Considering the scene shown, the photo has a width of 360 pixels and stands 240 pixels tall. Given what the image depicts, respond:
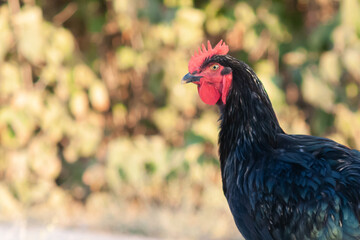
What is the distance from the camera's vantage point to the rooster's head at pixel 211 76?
2789 mm

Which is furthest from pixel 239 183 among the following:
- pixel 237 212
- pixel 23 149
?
pixel 23 149

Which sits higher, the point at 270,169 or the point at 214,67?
the point at 214,67

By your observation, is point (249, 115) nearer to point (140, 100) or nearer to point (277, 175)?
point (277, 175)

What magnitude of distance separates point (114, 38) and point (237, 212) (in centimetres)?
447

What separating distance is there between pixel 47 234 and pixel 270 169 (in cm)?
287

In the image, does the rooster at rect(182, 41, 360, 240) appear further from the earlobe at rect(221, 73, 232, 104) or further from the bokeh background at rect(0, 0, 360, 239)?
the bokeh background at rect(0, 0, 360, 239)

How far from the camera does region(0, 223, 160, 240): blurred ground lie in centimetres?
479

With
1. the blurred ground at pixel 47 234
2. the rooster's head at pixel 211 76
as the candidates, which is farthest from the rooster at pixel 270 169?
the blurred ground at pixel 47 234

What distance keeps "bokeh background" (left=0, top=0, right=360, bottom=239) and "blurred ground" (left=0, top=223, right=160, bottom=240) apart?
0.86 feet

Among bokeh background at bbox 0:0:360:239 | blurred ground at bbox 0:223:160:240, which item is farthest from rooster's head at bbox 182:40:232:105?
bokeh background at bbox 0:0:360:239

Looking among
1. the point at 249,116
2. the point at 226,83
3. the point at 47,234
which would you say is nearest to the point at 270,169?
the point at 249,116

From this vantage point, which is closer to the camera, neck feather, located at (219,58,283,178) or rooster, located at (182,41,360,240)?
rooster, located at (182,41,360,240)

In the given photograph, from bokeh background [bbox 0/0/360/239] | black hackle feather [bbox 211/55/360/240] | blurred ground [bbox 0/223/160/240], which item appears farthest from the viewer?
bokeh background [bbox 0/0/360/239]

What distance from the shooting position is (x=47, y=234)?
4871 mm
